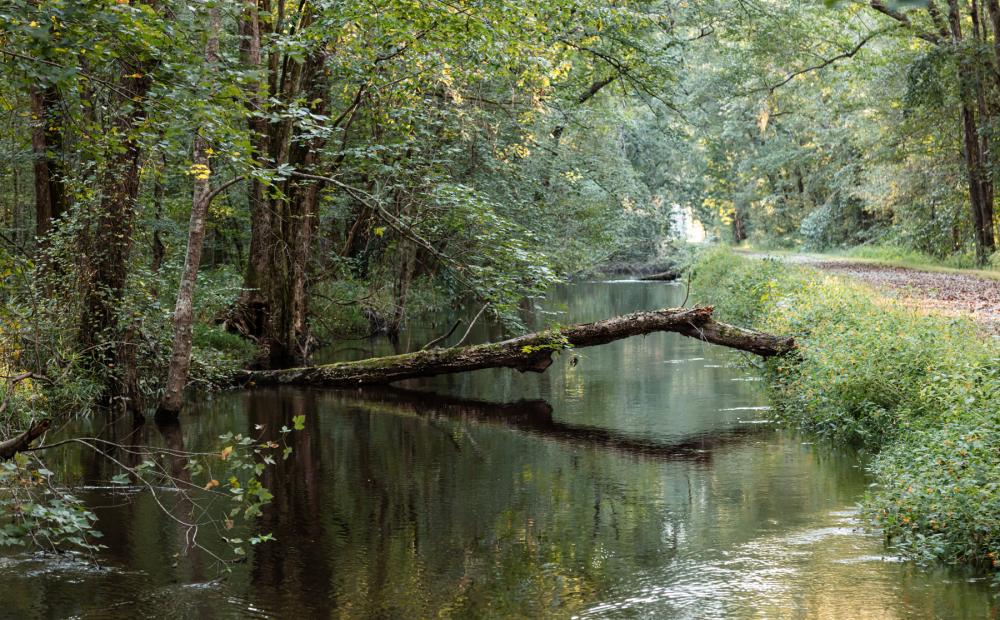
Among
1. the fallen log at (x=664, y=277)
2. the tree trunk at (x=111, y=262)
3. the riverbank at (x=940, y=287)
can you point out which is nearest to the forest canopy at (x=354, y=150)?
the tree trunk at (x=111, y=262)

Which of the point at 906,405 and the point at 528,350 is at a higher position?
the point at 528,350

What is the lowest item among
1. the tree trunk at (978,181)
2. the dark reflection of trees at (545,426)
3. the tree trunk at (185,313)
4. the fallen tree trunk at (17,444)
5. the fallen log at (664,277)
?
the dark reflection of trees at (545,426)

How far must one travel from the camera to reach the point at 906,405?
9.89 m

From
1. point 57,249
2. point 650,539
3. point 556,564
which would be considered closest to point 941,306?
point 650,539

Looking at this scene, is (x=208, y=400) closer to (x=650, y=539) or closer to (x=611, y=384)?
(x=611, y=384)

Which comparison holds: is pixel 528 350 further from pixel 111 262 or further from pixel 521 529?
pixel 521 529

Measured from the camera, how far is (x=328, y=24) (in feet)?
42.4

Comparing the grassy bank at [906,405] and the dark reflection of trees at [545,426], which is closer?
the grassy bank at [906,405]

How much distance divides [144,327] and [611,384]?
7.80 meters

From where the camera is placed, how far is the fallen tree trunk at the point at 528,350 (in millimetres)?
13977

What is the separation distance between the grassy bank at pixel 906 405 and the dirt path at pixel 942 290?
803 millimetres

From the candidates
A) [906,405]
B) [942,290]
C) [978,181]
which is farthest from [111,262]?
[978,181]

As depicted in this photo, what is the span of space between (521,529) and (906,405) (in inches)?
180

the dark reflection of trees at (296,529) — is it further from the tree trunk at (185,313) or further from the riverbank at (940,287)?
the riverbank at (940,287)
